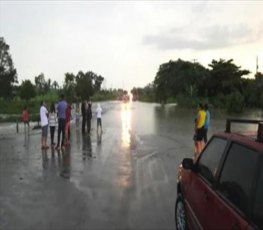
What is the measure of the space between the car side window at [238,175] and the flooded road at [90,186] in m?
2.69

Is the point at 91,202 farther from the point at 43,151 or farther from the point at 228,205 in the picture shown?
the point at 43,151

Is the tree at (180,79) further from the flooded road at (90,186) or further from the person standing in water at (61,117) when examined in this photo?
the flooded road at (90,186)

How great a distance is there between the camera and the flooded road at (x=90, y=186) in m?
7.92

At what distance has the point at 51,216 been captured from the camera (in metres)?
8.12

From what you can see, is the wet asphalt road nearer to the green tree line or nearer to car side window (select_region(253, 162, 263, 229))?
car side window (select_region(253, 162, 263, 229))

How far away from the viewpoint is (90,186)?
1056cm

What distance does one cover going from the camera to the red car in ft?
13.5

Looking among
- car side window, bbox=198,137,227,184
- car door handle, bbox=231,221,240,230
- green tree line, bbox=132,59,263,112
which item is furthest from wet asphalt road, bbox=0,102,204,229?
green tree line, bbox=132,59,263,112

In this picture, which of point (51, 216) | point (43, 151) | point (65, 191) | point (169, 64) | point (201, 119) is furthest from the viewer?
point (169, 64)

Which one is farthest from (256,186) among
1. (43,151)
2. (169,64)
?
(169,64)

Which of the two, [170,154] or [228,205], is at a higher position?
[228,205]

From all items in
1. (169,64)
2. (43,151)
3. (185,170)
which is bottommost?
(43,151)

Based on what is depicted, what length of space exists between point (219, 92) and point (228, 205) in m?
64.2

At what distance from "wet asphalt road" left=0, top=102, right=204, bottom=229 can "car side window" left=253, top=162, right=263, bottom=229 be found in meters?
3.62
